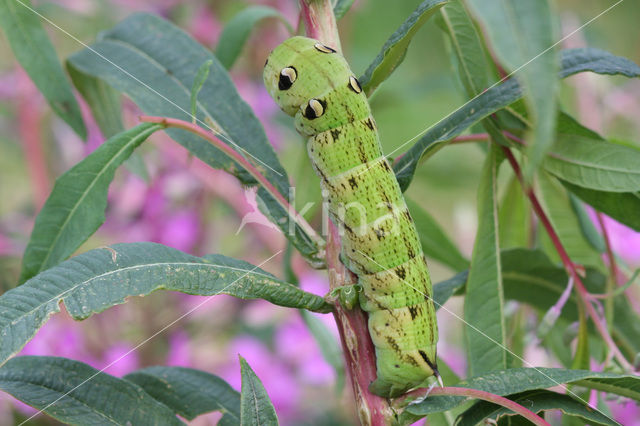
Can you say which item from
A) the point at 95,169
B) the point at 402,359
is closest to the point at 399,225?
the point at 402,359

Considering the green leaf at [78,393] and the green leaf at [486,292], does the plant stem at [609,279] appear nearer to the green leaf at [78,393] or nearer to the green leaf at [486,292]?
the green leaf at [486,292]

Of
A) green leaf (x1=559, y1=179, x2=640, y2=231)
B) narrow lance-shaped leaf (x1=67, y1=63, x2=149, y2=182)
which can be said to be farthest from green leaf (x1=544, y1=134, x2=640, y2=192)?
narrow lance-shaped leaf (x1=67, y1=63, x2=149, y2=182)

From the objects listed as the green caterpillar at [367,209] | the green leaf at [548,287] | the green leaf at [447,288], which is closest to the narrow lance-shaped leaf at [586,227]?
the green leaf at [548,287]

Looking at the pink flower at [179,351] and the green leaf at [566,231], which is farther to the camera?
the pink flower at [179,351]

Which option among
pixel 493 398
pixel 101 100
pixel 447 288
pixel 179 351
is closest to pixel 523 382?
pixel 493 398

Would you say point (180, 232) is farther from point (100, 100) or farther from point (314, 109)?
point (314, 109)

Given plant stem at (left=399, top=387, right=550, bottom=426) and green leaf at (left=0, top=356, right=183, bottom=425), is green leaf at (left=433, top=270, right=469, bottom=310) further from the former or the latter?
green leaf at (left=0, top=356, right=183, bottom=425)
